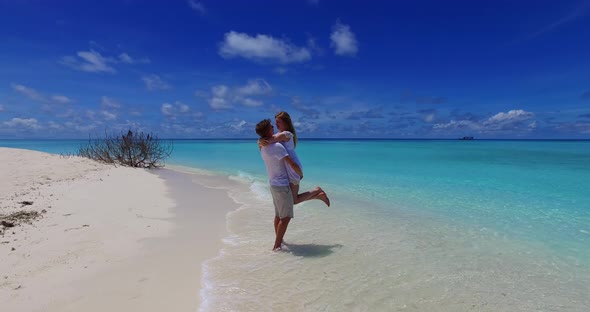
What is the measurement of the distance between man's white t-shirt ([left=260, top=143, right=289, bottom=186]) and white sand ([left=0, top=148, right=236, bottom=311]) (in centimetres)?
143

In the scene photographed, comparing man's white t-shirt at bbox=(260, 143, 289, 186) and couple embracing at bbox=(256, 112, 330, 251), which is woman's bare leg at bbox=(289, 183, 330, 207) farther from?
man's white t-shirt at bbox=(260, 143, 289, 186)

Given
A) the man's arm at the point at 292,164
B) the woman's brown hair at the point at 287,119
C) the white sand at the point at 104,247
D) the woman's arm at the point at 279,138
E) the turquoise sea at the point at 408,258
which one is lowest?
the turquoise sea at the point at 408,258

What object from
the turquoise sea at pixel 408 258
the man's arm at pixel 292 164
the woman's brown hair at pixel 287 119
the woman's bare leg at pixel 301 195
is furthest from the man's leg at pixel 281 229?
the woman's brown hair at pixel 287 119

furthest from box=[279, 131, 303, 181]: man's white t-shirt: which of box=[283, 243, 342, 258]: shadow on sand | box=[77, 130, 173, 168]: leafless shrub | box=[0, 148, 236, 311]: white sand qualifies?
box=[77, 130, 173, 168]: leafless shrub

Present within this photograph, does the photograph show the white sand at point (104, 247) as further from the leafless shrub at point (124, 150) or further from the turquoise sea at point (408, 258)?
the leafless shrub at point (124, 150)

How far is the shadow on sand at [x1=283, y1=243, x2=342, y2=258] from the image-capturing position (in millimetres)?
4735

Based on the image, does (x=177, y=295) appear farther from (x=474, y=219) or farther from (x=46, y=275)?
(x=474, y=219)

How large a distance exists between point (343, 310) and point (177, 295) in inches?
67.7

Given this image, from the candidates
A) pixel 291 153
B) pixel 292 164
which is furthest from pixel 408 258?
pixel 291 153

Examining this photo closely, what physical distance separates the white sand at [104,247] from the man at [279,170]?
119cm

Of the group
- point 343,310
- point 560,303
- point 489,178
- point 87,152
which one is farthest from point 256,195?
point 87,152

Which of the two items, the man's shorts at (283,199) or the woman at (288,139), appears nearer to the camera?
the woman at (288,139)

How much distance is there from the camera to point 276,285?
12.2 ft

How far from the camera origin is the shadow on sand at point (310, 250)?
15.5 feet
